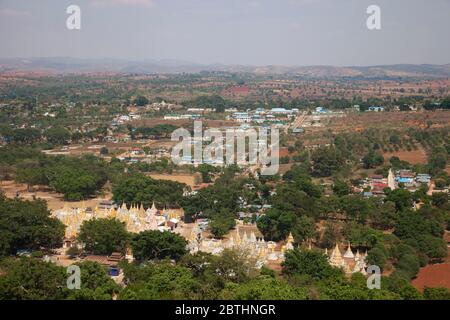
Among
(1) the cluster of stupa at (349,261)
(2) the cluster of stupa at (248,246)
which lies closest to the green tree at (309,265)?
(1) the cluster of stupa at (349,261)

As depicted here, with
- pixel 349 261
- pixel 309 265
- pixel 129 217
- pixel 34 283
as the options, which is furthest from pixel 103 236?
pixel 349 261

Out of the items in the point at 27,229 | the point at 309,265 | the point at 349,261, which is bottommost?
the point at 349,261

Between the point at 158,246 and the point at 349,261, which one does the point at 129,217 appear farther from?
the point at 349,261

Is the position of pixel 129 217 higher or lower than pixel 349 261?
higher

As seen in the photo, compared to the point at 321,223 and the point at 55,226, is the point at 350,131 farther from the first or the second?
the point at 55,226

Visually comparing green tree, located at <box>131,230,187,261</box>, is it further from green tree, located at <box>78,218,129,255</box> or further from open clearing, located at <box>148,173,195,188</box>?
open clearing, located at <box>148,173,195,188</box>
